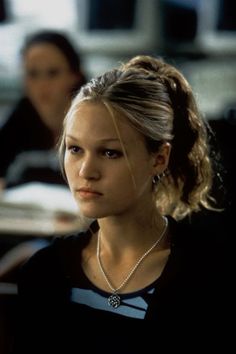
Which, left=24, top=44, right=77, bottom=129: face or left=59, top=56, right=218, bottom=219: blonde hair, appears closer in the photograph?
left=59, top=56, right=218, bottom=219: blonde hair

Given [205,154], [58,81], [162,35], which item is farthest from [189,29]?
[205,154]

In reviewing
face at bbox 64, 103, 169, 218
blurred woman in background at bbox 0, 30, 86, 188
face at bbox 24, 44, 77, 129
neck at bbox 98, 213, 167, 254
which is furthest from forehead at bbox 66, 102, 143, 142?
face at bbox 24, 44, 77, 129

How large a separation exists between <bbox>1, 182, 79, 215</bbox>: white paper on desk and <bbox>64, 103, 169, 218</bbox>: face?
108cm

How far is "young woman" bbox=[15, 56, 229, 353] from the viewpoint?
51.0 inches

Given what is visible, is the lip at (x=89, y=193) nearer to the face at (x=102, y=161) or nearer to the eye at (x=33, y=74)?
the face at (x=102, y=161)

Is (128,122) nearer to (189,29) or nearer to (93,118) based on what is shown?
(93,118)

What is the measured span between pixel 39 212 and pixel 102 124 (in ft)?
3.99

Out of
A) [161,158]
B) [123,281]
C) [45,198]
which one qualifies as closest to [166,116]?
[161,158]

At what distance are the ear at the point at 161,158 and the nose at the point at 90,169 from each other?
12 cm

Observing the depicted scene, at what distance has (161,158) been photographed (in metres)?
1.37

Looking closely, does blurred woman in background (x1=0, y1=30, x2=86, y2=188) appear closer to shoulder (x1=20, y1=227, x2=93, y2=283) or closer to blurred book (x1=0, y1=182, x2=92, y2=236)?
blurred book (x1=0, y1=182, x2=92, y2=236)

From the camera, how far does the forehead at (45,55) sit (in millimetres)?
3172

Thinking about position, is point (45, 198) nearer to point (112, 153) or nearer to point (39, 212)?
point (39, 212)

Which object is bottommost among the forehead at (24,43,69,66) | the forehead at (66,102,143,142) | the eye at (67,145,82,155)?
the forehead at (24,43,69,66)
